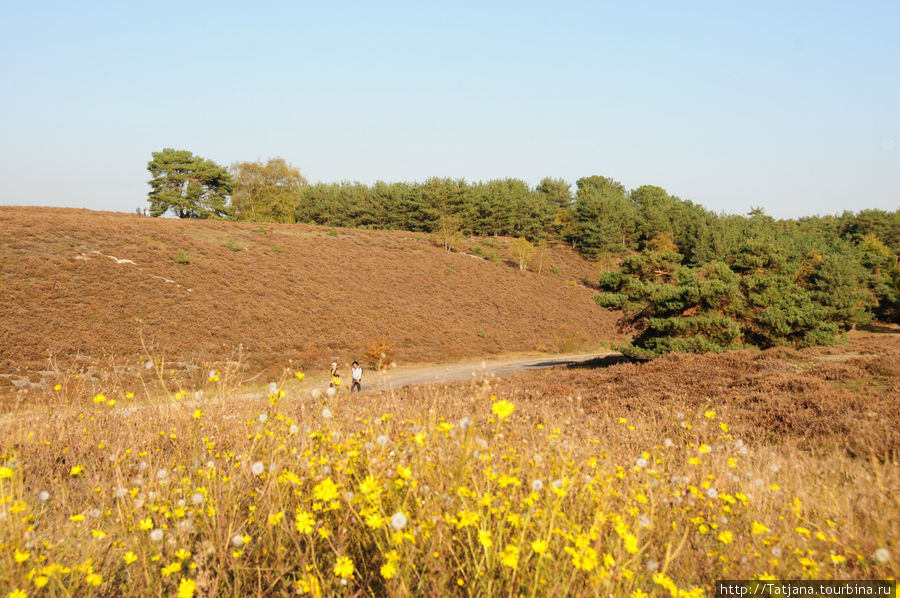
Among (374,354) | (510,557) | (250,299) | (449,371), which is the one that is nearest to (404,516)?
(510,557)

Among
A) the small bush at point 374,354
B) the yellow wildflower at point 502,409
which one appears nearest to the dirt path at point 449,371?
the small bush at point 374,354

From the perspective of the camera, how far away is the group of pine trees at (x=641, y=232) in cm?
1809

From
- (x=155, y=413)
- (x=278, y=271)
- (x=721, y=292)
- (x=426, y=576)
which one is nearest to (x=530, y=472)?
(x=426, y=576)

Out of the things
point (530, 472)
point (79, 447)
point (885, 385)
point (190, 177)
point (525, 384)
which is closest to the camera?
point (530, 472)

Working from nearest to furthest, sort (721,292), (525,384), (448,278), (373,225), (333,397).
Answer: (333,397), (525,384), (721,292), (448,278), (373,225)

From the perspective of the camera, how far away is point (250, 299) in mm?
27094

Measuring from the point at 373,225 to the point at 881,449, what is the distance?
5778 cm

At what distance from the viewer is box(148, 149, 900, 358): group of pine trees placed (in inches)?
712

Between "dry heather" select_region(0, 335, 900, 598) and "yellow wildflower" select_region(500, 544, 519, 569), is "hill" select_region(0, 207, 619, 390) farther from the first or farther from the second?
"yellow wildflower" select_region(500, 544, 519, 569)

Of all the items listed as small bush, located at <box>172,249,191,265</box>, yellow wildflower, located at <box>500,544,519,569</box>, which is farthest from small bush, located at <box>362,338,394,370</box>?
yellow wildflower, located at <box>500,544,519,569</box>

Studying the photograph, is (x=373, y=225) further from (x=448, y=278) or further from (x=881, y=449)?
(x=881, y=449)

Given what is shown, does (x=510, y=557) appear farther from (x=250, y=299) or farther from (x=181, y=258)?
(x=181, y=258)

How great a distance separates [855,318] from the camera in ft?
148

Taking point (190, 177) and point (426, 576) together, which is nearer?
point (426, 576)
